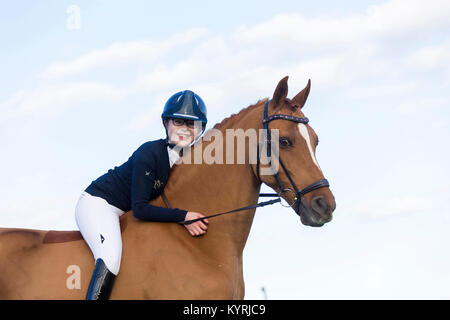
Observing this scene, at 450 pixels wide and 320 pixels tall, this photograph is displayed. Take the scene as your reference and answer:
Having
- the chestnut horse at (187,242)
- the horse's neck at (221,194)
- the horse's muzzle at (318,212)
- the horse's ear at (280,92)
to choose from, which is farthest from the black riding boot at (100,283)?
the horse's ear at (280,92)

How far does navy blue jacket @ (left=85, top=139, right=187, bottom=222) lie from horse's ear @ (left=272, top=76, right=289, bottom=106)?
143 centimetres

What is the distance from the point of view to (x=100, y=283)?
5809mm

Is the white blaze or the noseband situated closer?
the noseband

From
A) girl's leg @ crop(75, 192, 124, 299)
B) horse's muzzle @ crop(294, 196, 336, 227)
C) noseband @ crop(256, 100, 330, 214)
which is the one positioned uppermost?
noseband @ crop(256, 100, 330, 214)

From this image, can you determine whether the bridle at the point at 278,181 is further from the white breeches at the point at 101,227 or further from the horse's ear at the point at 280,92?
the white breeches at the point at 101,227

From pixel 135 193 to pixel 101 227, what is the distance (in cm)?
54

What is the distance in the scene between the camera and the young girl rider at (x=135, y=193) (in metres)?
5.96

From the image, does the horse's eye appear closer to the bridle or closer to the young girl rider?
the bridle

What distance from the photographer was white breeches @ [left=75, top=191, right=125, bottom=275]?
19.6 feet

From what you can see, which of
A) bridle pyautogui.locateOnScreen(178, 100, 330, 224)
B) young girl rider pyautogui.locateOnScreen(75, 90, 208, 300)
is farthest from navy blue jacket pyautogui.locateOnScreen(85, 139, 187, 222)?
bridle pyautogui.locateOnScreen(178, 100, 330, 224)

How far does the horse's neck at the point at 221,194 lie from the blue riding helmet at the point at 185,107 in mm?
687

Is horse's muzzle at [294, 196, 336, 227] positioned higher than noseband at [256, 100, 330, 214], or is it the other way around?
noseband at [256, 100, 330, 214]

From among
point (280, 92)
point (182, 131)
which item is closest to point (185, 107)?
point (182, 131)
